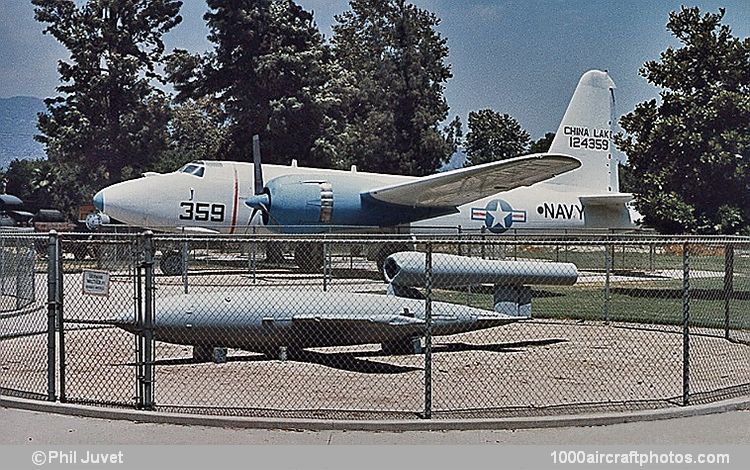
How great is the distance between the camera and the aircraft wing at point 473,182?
2653cm

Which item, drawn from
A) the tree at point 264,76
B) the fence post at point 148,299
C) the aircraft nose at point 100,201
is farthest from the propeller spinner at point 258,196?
the tree at point 264,76

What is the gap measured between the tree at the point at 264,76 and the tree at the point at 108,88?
→ 2402mm

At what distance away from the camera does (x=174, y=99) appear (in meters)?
54.1

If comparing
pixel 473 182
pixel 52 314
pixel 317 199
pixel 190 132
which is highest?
pixel 190 132

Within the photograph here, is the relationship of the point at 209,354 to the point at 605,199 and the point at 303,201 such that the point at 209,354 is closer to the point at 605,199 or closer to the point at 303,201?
the point at 303,201

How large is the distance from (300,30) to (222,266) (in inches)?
1134

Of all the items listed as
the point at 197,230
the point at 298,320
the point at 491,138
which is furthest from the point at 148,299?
the point at 491,138

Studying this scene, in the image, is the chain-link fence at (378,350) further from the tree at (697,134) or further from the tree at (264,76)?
the tree at (264,76)

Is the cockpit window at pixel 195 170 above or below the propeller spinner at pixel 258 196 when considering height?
above

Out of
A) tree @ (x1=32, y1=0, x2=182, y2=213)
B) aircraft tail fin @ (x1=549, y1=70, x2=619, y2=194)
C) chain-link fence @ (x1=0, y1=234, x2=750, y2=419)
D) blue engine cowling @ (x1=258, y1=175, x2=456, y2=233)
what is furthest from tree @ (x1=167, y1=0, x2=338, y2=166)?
chain-link fence @ (x1=0, y1=234, x2=750, y2=419)

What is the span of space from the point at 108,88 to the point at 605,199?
95.4ft

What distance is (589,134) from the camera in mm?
36844

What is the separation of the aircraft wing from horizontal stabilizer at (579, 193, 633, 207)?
5898mm

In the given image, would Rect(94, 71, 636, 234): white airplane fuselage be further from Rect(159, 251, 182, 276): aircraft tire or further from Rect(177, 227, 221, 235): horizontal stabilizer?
Rect(159, 251, 182, 276): aircraft tire
